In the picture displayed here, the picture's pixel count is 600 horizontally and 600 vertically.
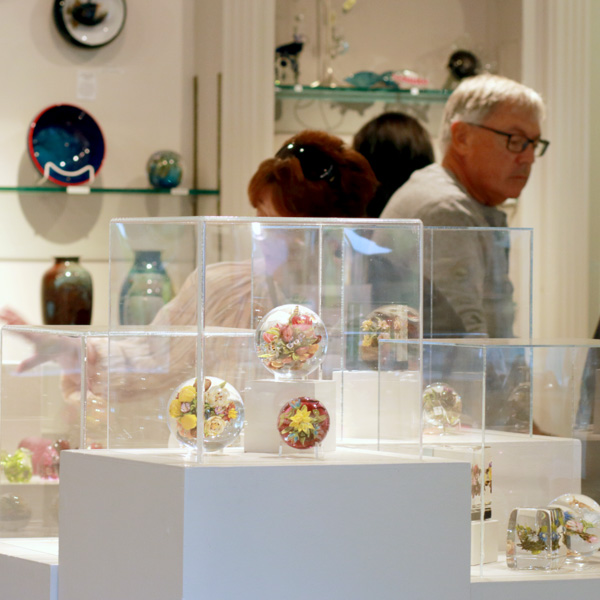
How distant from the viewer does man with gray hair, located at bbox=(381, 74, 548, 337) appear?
245cm

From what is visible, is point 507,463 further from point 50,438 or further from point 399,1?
point 399,1

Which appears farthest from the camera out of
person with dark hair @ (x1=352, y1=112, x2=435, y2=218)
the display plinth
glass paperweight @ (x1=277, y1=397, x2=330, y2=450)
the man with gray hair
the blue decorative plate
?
the blue decorative plate

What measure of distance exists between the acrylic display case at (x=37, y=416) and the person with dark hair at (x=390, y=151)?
57.5 inches

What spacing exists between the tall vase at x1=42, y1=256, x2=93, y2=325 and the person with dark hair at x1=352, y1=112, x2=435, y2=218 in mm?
1024

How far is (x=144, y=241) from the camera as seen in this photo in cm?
173

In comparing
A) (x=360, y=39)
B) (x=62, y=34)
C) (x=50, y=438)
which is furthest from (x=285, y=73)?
(x=50, y=438)

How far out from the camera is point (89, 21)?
151 inches

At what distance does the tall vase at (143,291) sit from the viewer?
5.64ft

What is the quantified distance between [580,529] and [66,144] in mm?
2510

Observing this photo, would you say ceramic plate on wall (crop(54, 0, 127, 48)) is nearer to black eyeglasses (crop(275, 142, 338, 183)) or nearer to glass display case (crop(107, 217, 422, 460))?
black eyeglasses (crop(275, 142, 338, 183))

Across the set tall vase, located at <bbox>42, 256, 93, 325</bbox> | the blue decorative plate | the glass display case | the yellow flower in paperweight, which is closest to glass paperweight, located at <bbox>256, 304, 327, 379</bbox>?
the glass display case

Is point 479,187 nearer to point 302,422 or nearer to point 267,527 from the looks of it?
point 302,422

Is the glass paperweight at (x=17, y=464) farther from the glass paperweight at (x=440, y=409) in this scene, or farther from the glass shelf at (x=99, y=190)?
the glass shelf at (x=99, y=190)

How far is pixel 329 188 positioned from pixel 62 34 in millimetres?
1913
